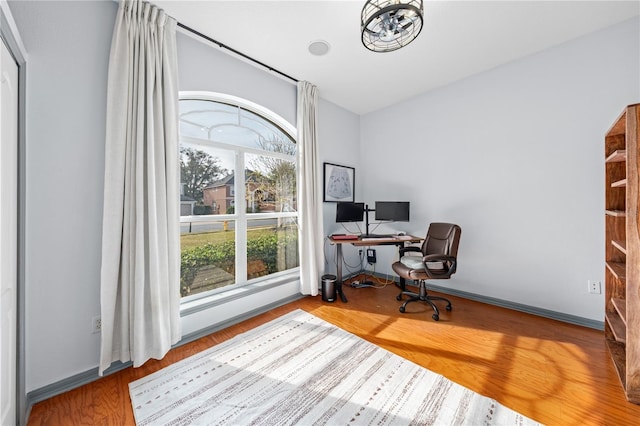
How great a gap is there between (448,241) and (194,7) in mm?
3238

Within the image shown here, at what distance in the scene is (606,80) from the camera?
7.51 ft

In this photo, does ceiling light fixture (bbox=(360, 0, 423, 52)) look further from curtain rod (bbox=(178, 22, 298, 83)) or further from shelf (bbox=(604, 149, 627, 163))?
shelf (bbox=(604, 149, 627, 163))

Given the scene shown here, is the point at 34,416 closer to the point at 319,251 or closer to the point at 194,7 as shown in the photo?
the point at 319,251

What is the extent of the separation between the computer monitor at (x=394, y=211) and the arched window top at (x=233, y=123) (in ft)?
5.06

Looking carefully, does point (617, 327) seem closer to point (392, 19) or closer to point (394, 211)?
point (394, 211)

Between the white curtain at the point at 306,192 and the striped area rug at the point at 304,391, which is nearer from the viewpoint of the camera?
the striped area rug at the point at 304,391

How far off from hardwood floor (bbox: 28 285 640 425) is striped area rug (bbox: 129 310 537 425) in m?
0.12

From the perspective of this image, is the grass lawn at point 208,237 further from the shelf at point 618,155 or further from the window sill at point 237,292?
the shelf at point 618,155

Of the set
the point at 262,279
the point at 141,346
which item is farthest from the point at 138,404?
the point at 262,279

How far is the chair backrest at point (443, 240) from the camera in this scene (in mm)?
2732

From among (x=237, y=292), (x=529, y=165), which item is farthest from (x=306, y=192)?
(x=529, y=165)

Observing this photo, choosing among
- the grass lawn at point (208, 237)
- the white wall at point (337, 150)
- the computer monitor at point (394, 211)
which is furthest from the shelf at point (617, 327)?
the grass lawn at point (208, 237)

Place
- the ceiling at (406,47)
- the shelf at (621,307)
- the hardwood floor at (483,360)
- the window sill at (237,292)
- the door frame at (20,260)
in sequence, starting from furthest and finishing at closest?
the window sill at (237,292)
the ceiling at (406,47)
the shelf at (621,307)
the hardwood floor at (483,360)
the door frame at (20,260)

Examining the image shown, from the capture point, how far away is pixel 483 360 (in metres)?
1.94
